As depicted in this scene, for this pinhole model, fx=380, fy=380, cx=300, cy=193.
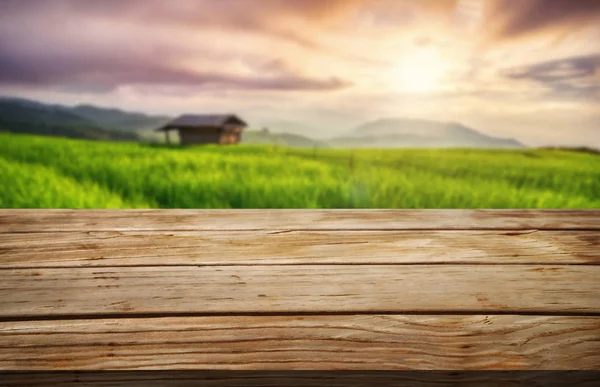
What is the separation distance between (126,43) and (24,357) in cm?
474

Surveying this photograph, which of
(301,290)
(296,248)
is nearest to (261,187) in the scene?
(296,248)

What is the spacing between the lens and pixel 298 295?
72 cm

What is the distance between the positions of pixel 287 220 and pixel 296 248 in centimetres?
28

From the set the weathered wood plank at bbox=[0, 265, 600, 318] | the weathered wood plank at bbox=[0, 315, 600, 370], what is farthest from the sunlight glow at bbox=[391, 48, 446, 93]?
the weathered wood plank at bbox=[0, 315, 600, 370]

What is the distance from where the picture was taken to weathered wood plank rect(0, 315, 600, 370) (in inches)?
20.8

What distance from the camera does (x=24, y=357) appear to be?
0.54 m

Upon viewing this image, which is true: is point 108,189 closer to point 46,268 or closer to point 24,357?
point 46,268

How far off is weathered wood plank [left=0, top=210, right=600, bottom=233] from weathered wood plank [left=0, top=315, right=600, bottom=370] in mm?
550

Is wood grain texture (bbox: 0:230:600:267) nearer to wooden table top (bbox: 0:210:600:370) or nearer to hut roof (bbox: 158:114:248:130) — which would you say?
wooden table top (bbox: 0:210:600:370)

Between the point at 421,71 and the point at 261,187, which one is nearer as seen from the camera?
the point at 261,187

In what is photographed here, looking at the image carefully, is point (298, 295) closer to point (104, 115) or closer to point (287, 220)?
point (287, 220)

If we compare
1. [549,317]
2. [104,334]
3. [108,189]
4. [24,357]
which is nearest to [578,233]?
[549,317]

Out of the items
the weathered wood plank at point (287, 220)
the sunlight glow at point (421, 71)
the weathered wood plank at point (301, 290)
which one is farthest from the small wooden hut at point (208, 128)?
the weathered wood plank at point (301, 290)

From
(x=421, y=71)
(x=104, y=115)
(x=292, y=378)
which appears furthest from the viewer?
(x=104, y=115)
